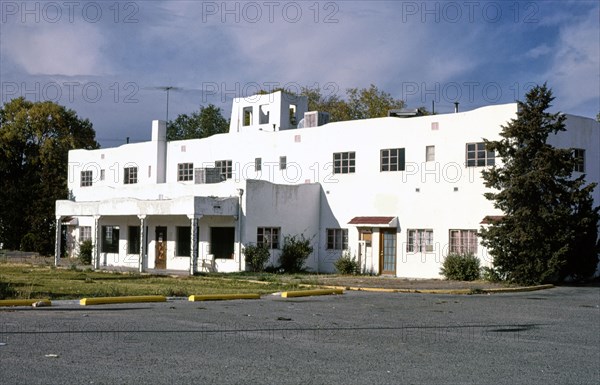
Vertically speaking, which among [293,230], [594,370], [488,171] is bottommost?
[594,370]

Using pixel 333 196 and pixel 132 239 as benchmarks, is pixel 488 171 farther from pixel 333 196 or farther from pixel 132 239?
pixel 132 239

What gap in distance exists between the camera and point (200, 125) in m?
74.8

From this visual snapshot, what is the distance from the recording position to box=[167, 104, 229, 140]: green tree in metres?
74.0

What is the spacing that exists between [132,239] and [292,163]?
9955 mm

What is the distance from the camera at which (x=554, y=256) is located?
88.6ft

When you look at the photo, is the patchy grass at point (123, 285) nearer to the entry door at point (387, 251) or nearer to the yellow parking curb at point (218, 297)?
the yellow parking curb at point (218, 297)

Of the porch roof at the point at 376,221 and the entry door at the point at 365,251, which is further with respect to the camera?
the entry door at the point at 365,251

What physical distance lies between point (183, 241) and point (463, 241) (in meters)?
13.9

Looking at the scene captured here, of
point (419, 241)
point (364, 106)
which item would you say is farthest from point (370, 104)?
point (419, 241)

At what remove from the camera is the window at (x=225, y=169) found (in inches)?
1558

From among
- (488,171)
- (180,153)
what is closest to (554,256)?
(488,171)

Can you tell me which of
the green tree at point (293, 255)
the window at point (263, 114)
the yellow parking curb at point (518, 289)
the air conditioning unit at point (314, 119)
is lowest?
the yellow parking curb at point (518, 289)

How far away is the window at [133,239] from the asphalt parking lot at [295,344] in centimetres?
2137

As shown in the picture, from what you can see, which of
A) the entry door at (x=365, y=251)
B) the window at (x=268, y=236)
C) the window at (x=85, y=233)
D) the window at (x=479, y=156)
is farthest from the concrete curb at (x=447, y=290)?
the window at (x=85, y=233)
